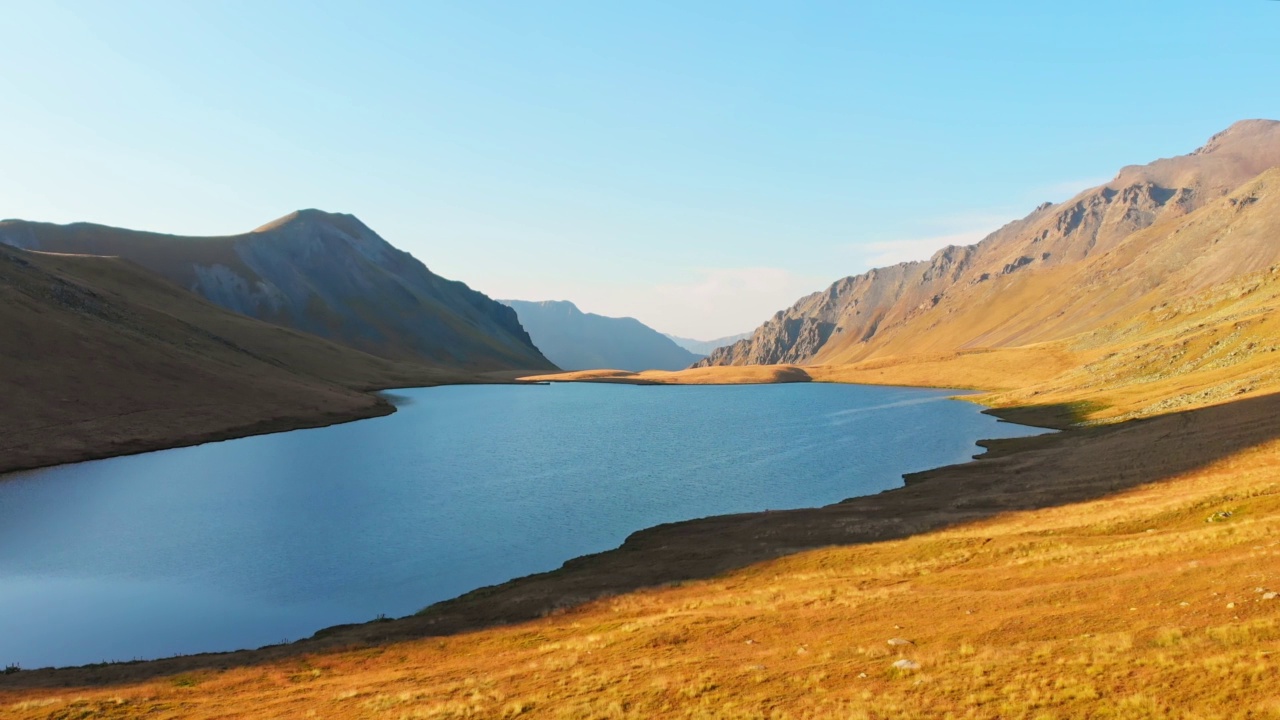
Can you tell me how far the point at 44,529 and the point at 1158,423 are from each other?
97190 millimetres

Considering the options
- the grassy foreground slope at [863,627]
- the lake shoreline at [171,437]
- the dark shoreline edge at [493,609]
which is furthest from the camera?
the lake shoreline at [171,437]

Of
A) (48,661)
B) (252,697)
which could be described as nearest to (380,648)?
(252,697)

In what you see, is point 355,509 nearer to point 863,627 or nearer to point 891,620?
point 863,627

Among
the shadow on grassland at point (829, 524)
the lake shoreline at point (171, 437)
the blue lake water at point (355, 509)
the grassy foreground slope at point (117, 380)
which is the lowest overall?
the shadow on grassland at point (829, 524)

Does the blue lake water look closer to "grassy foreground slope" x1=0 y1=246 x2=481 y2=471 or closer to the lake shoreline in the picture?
the lake shoreline

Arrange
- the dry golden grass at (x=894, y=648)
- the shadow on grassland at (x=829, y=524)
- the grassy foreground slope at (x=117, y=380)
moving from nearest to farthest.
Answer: the dry golden grass at (x=894, y=648) < the shadow on grassland at (x=829, y=524) < the grassy foreground slope at (x=117, y=380)

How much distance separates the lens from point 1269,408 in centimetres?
5988

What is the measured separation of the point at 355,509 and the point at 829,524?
132 ft

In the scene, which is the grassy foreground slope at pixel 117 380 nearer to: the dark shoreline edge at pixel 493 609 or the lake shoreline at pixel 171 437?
the lake shoreline at pixel 171 437

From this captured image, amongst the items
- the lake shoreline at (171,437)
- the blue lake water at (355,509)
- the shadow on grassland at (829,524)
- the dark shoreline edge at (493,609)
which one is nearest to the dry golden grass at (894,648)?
the dark shoreline edge at (493,609)

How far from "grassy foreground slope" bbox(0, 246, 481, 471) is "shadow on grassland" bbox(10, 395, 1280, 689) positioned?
69.2m

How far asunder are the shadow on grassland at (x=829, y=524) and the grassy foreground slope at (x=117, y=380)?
227ft

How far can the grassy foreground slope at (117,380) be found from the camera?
90.9 m

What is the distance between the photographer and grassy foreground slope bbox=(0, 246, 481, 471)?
298 feet
